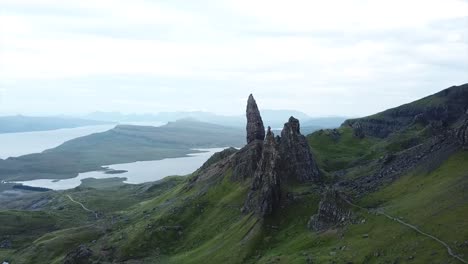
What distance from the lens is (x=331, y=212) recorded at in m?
103

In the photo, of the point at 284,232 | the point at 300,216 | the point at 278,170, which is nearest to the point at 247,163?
the point at 278,170

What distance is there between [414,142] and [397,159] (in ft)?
217

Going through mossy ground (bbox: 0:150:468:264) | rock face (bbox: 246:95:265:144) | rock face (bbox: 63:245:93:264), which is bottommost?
rock face (bbox: 63:245:93:264)

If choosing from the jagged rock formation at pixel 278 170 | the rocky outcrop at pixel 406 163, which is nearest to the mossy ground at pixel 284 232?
the rocky outcrop at pixel 406 163

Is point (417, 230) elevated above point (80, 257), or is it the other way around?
point (417, 230)

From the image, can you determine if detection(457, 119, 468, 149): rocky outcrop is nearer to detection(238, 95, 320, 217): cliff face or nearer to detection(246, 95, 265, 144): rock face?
detection(238, 95, 320, 217): cliff face

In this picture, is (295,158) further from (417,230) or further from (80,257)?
(80,257)

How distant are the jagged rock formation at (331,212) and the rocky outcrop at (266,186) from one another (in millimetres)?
17313

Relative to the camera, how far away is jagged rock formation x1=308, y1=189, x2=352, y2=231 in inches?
3989

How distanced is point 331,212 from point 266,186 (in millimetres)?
24480

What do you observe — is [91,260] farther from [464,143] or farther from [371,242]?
[464,143]

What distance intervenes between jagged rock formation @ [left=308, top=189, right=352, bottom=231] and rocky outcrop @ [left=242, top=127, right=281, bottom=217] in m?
17.3

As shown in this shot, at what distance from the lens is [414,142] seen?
624ft

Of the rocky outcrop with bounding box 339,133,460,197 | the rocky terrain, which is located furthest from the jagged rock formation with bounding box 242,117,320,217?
the rocky outcrop with bounding box 339,133,460,197
